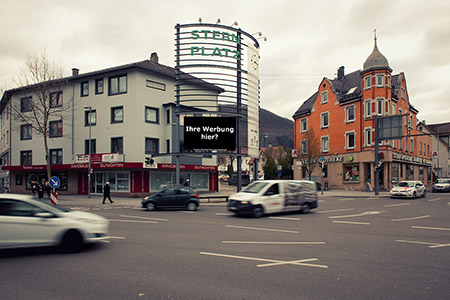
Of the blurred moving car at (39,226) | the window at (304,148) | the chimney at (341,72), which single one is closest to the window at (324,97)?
the chimney at (341,72)

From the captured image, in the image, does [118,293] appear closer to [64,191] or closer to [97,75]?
[97,75]

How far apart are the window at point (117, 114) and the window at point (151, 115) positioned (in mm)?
2438

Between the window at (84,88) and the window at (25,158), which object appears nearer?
the window at (84,88)

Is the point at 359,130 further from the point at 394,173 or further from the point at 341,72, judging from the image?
the point at 341,72

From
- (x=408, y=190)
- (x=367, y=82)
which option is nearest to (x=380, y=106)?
(x=367, y=82)

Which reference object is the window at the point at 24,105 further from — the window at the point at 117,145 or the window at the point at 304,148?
the window at the point at 304,148

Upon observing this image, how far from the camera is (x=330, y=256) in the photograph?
8.12m

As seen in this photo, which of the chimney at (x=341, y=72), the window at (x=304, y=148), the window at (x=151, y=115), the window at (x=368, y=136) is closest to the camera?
the window at (x=151, y=115)

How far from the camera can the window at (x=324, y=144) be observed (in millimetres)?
47934

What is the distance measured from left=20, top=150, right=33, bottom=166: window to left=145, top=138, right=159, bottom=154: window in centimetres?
1600

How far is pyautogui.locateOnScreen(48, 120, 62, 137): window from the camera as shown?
128 ft

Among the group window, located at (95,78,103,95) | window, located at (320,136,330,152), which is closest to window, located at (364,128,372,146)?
window, located at (320,136,330,152)

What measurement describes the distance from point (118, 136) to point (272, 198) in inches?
852

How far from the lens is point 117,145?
1362 inches
